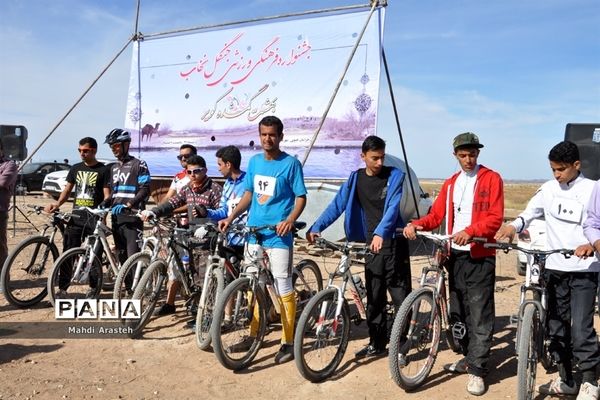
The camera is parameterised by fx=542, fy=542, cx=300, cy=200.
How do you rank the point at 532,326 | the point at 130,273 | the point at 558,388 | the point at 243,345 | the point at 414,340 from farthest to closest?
the point at 130,273, the point at 243,345, the point at 414,340, the point at 558,388, the point at 532,326

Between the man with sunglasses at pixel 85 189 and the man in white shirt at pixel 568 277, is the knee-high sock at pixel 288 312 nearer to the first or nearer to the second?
the man in white shirt at pixel 568 277

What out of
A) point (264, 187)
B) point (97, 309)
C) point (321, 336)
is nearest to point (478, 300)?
point (321, 336)

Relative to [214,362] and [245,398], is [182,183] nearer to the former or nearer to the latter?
[214,362]

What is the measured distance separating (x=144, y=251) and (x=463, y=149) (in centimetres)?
327

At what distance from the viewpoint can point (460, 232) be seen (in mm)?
3867

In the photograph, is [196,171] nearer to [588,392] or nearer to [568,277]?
[568,277]

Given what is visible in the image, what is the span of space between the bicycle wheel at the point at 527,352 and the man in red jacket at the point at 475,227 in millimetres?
424

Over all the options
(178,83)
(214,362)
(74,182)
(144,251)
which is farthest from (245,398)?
(178,83)

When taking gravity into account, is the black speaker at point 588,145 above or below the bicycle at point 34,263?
above

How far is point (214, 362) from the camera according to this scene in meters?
4.63

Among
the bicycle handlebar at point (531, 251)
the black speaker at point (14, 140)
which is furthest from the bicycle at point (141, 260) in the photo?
the black speaker at point (14, 140)

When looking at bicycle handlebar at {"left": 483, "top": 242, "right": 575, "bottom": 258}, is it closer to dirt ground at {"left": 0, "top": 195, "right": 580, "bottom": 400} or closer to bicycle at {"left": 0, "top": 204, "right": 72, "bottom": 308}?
dirt ground at {"left": 0, "top": 195, "right": 580, "bottom": 400}

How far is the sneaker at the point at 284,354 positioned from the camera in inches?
181

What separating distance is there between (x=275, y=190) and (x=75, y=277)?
270 cm
